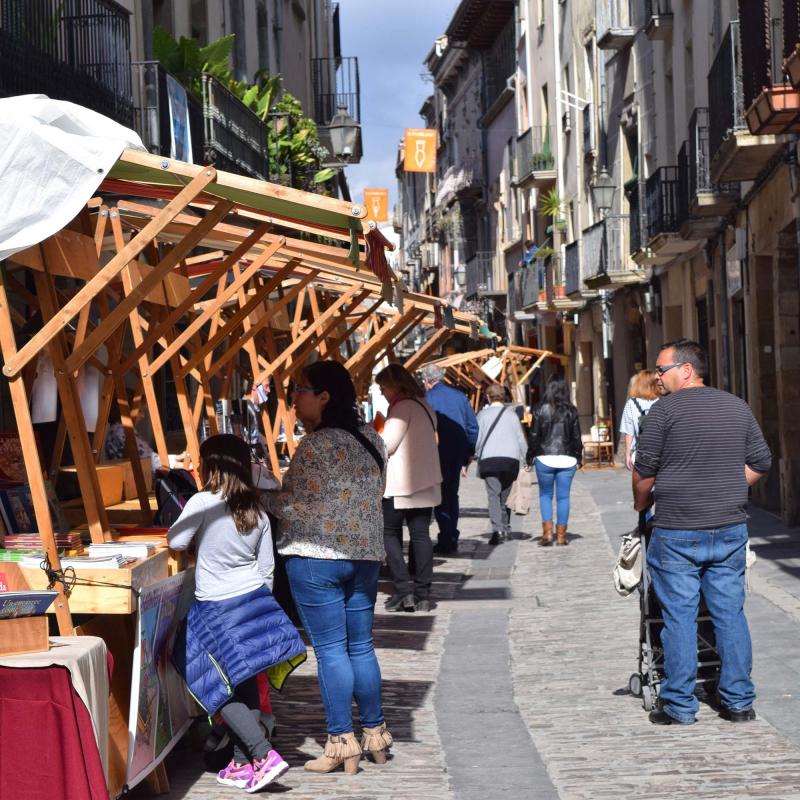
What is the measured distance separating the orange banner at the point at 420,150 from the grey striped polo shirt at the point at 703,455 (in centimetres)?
4422

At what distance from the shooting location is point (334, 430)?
254 inches

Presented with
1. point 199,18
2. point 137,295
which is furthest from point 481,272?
point 137,295

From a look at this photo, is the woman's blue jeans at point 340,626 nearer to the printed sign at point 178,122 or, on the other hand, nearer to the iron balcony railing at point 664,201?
the printed sign at point 178,122

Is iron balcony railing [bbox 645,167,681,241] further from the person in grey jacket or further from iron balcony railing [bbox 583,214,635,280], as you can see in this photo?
the person in grey jacket

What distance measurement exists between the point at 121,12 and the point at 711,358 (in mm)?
13646

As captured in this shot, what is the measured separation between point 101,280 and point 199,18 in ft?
59.9

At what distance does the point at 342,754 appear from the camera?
645 centimetres

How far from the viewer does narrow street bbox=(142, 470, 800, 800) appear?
20.5 feet

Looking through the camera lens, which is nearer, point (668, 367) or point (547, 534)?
point (668, 367)

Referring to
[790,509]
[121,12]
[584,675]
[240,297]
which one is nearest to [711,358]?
[790,509]

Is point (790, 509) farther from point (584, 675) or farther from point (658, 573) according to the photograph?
point (658, 573)

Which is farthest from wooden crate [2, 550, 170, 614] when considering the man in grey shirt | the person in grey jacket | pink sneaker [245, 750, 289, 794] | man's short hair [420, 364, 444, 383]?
the person in grey jacket

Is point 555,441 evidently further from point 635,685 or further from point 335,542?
point 335,542

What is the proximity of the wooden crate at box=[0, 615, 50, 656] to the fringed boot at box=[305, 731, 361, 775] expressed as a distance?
5.54 ft
